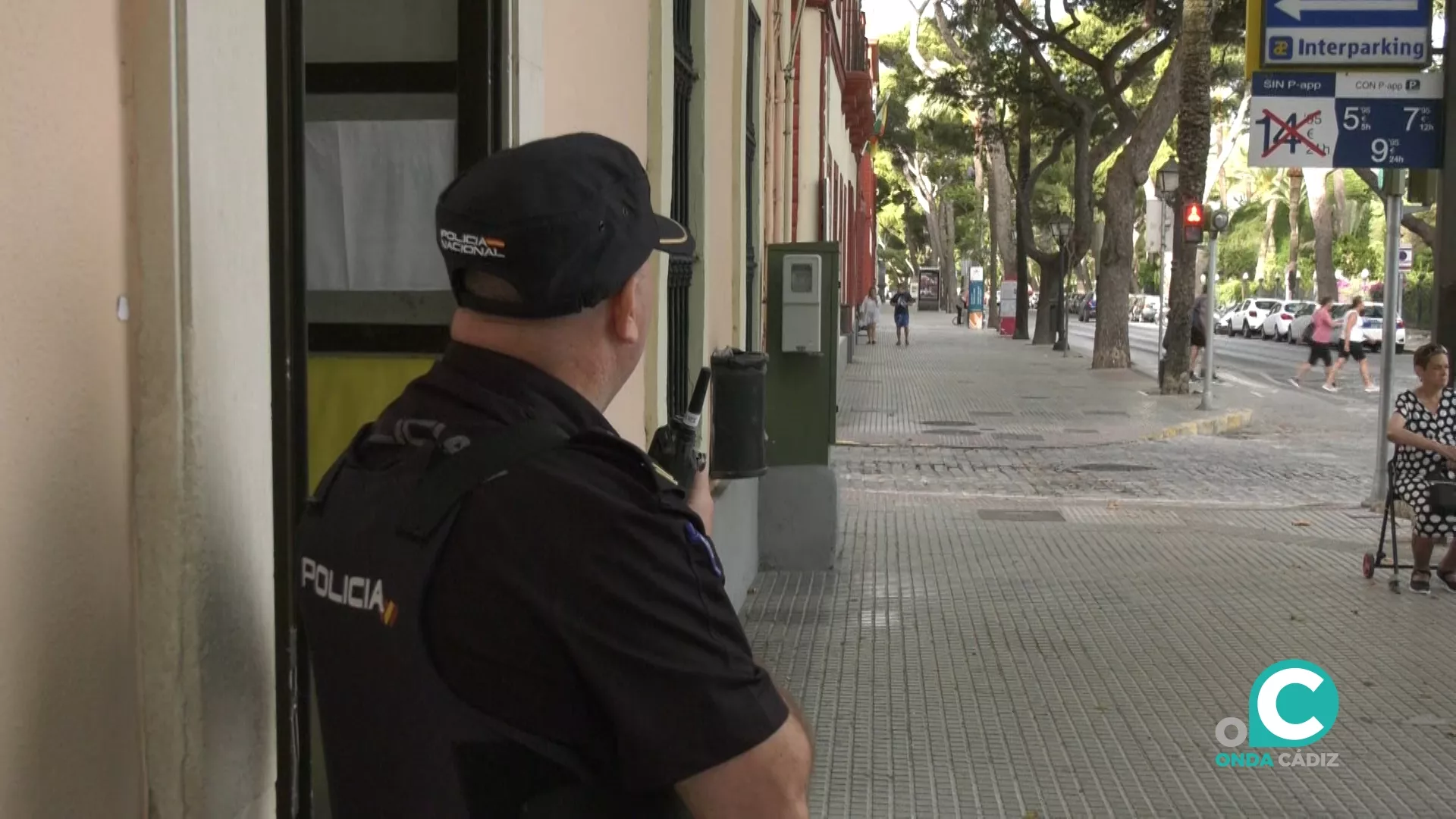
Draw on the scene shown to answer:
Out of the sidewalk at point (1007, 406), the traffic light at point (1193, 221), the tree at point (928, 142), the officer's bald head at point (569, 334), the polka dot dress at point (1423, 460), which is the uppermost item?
the tree at point (928, 142)

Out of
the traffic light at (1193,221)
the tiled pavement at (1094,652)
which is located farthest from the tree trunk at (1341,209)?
the tiled pavement at (1094,652)

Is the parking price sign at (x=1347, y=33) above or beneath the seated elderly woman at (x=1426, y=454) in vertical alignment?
above

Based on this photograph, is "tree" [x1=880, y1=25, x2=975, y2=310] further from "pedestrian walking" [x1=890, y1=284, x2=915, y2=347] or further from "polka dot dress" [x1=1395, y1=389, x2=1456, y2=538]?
"polka dot dress" [x1=1395, y1=389, x2=1456, y2=538]

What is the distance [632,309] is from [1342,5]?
1097cm

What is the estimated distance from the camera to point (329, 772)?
1747 mm

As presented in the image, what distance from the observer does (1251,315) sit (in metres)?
55.8

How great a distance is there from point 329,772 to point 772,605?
647cm

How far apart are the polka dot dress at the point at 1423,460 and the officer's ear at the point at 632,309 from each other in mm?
7270

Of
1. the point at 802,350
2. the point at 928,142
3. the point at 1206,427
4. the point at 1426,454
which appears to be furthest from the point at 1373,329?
the point at 802,350

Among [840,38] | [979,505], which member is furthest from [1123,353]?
[979,505]

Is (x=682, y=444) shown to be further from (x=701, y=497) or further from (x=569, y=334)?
(x=569, y=334)

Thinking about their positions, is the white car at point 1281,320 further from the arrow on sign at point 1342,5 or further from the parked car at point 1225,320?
the arrow on sign at point 1342,5

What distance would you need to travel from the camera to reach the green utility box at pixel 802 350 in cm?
899

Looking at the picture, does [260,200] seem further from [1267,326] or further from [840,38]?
[1267,326]
